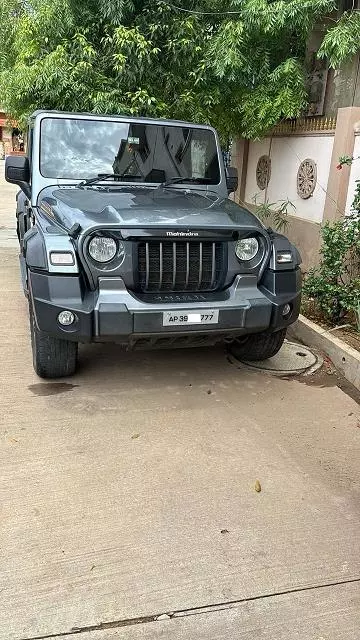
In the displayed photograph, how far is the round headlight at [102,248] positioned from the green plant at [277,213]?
4.33 m

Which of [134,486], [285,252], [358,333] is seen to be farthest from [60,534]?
[358,333]

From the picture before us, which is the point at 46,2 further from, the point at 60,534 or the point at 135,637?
the point at 135,637

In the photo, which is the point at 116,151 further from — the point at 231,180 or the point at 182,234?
the point at 182,234

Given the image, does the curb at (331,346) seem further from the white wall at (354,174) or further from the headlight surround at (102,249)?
the headlight surround at (102,249)

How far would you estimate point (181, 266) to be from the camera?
3.68m

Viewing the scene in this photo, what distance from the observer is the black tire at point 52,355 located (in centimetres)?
381

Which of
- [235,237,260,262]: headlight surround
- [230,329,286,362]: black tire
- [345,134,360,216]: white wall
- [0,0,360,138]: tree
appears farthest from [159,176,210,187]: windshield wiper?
[0,0,360,138]: tree

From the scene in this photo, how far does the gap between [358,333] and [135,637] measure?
3.59 metres

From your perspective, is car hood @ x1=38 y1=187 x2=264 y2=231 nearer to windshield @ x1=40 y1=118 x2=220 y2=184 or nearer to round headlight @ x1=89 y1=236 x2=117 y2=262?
round headlight @ x1=89 y1=236 x2=117 y2=262

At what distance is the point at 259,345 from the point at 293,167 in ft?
14.8

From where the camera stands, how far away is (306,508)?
2.79 m

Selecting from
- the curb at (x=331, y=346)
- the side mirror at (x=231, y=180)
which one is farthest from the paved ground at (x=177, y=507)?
the side mirror at (x=231, y=180)

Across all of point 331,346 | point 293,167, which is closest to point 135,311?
point 331,346

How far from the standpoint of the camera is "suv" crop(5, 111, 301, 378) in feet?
11.3
